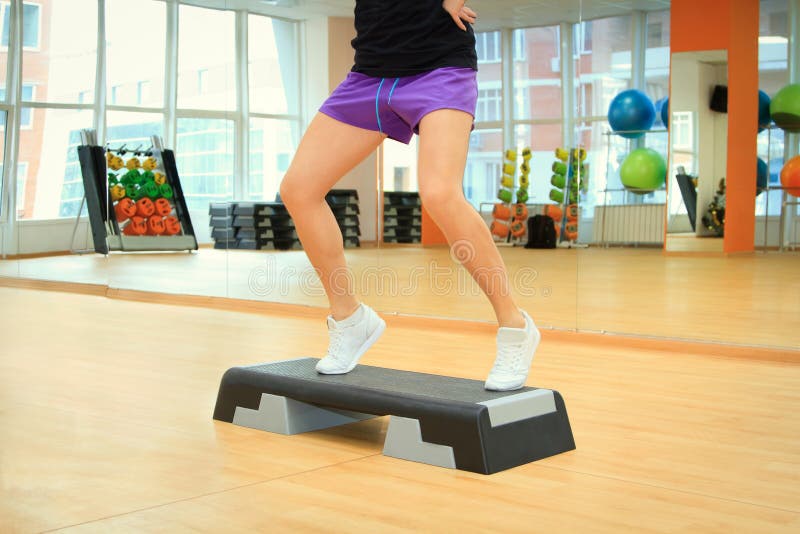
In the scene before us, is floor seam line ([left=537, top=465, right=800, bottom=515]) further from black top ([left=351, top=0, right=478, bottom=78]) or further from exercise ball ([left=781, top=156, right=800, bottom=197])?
exercise ball ([left=781, top=156, right=800, bottom=197])

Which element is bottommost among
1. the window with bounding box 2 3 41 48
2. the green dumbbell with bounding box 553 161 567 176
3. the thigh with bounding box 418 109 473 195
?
the thigh with bounding box 418 109 473 195

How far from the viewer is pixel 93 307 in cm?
543

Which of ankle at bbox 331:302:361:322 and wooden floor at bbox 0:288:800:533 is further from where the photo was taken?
ankle at bbox 331:302:361:322

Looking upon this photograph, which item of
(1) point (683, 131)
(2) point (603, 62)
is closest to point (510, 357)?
(2) point (603, 62)

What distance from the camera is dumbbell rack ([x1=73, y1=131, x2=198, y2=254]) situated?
22.9ft

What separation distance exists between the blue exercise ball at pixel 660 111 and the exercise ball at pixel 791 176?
1.05m

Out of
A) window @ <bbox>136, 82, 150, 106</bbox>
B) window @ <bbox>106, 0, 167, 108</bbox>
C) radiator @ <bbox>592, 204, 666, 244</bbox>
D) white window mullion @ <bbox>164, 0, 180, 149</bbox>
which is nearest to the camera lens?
radiator @ <bbox>592, 204, 666, 244</bbox>

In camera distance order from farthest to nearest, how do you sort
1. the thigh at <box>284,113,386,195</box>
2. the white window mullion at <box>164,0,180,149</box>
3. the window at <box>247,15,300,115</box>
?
the white window mullion at <box>164,0,180,149</box> < the window at <box>247,15,300,115</box> < the thigh at <box>284,113,386,195</box>

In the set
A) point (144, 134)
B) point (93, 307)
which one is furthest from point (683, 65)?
point (93, 307)

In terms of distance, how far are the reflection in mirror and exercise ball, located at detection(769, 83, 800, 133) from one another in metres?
0.42

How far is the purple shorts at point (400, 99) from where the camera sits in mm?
2117

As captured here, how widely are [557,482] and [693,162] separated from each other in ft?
19.1

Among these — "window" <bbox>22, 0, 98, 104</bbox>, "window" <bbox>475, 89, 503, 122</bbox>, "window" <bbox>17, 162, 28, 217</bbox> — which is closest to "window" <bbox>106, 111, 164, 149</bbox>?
"window" <bbox>22, 0, 98, 104</bbox>

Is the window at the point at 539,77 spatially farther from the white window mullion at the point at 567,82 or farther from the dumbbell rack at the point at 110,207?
the dumbbell rack at the point at 110,207
